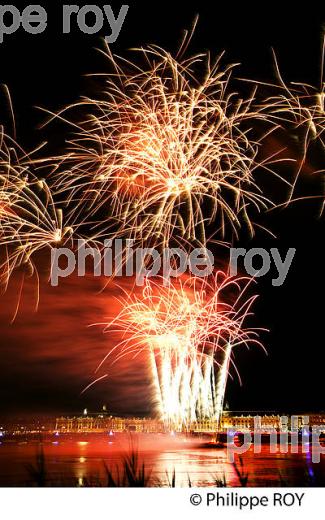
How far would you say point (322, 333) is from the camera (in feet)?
136

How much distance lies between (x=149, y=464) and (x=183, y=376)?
391 cm

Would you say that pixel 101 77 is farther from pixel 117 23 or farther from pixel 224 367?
pixel 224 367

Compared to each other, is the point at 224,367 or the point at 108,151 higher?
the point at 108,151

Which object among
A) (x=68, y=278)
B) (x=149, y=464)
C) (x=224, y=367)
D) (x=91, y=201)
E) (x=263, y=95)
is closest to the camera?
(x=263, y=95)

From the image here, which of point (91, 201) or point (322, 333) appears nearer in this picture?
point (91, 201)

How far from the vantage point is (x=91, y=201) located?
18.1 meters
